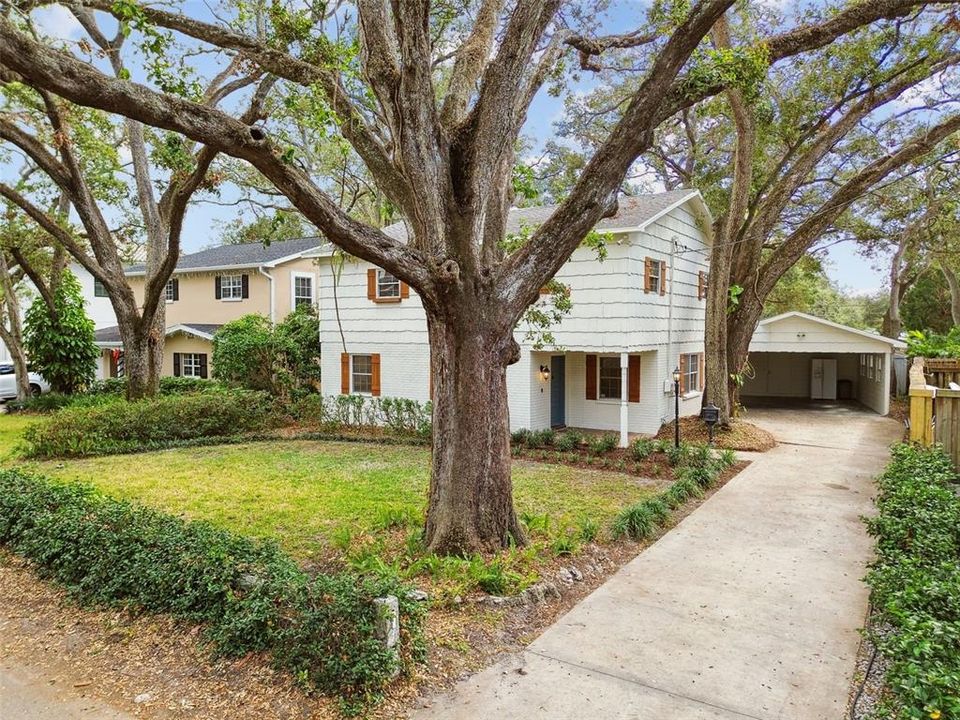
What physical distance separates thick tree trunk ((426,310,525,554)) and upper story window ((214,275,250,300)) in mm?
17899

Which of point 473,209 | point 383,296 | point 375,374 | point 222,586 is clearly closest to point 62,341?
point 375,374

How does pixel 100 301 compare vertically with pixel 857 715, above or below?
above

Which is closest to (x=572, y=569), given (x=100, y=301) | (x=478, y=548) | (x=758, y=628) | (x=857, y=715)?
(x=478, y=548)

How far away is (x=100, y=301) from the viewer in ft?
94.0

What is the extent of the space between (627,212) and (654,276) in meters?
1.64

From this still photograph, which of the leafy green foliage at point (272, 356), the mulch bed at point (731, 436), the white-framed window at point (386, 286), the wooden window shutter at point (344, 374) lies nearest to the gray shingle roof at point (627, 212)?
the white-framed window at point (386, 286)

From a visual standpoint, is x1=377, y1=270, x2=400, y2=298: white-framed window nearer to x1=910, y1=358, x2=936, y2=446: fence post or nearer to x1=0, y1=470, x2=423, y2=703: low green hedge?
x1=0, y1=470, x2=423, y2=703: low green hedge

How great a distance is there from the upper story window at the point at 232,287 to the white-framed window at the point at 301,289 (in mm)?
1595

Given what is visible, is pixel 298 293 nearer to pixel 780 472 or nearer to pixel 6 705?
pixel 780 472

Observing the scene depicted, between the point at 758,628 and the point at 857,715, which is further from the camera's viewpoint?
the point at 758,628

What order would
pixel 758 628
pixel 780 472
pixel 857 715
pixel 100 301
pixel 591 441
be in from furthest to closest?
pixel 100 301
pixel 591 441
pixel 780 472
pixel 758 628
pixel 857 715

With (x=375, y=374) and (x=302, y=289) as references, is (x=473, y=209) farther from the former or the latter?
(x=302, y=289)

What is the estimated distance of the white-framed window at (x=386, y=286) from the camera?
1553cm

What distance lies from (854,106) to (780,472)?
831 cm
